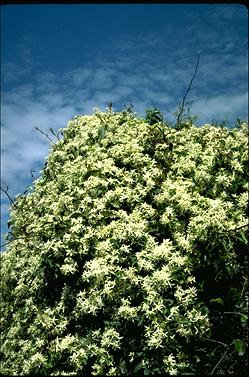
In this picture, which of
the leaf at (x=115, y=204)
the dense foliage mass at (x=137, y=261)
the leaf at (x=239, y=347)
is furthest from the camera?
the leaf at (x=115, y=204)

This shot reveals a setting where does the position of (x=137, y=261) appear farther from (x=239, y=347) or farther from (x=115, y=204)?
(x=239, y=347)

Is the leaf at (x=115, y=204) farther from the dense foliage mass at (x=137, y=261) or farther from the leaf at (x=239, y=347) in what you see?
the leaf at (x=239, y=347)

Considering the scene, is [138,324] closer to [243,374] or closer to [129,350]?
[129,350]

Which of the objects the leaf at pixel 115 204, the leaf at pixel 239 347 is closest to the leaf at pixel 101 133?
the leaf at pixel 115 204

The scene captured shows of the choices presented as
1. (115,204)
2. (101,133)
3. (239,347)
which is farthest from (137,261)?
(101,133)

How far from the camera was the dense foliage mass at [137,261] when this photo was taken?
376 cm

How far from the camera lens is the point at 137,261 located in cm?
405

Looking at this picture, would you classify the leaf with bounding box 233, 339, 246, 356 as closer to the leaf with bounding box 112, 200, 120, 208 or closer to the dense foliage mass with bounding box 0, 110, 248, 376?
the dense foliage mass with bounding box 0, 110, 248, 376

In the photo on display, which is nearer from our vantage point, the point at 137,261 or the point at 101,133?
the point at 137,261

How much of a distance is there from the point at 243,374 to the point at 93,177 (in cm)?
238

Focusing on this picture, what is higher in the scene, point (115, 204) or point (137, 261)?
point (115, 204)

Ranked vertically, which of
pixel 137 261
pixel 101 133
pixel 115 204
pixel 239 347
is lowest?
pixel 239 347

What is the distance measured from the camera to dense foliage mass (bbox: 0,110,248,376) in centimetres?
376

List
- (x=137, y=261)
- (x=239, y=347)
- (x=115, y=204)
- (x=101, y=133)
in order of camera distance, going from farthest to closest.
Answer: (x=101, y=133), (x=115, y=204), (x=137, y=261), (x=239, y=347)
